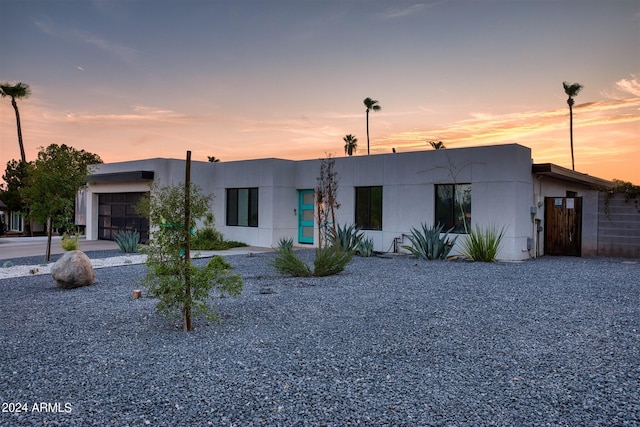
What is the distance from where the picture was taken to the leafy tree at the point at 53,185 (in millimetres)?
11344

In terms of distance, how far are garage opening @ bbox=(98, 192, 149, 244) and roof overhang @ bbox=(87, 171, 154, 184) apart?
0.75m

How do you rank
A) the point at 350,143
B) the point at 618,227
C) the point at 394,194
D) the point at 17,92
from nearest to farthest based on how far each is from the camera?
1. the point at 618,227
2. the point at 394,194
3. the point at 17,92
4. the point at 350,143

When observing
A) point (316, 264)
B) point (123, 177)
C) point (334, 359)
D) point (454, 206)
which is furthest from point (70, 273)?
point (123, 177)

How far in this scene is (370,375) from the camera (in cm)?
369

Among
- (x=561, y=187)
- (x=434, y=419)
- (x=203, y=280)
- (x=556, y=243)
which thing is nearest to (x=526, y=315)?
(x=434, y=419)

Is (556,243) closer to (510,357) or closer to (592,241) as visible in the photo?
(592,241)

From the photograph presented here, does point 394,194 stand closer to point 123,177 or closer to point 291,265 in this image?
point 291,265

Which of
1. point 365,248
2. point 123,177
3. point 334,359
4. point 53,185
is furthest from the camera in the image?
point 123,177

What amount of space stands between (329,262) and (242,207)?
27.5 feet

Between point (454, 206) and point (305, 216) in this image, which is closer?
point (454, 206)

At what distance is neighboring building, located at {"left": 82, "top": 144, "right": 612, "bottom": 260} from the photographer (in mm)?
12211

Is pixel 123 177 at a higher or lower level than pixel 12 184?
lower

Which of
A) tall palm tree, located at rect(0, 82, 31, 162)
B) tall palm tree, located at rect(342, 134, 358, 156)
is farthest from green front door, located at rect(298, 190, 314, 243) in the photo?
tall palm tree, located at rect(342, 134, 358, 156)

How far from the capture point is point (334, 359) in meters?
4.06
